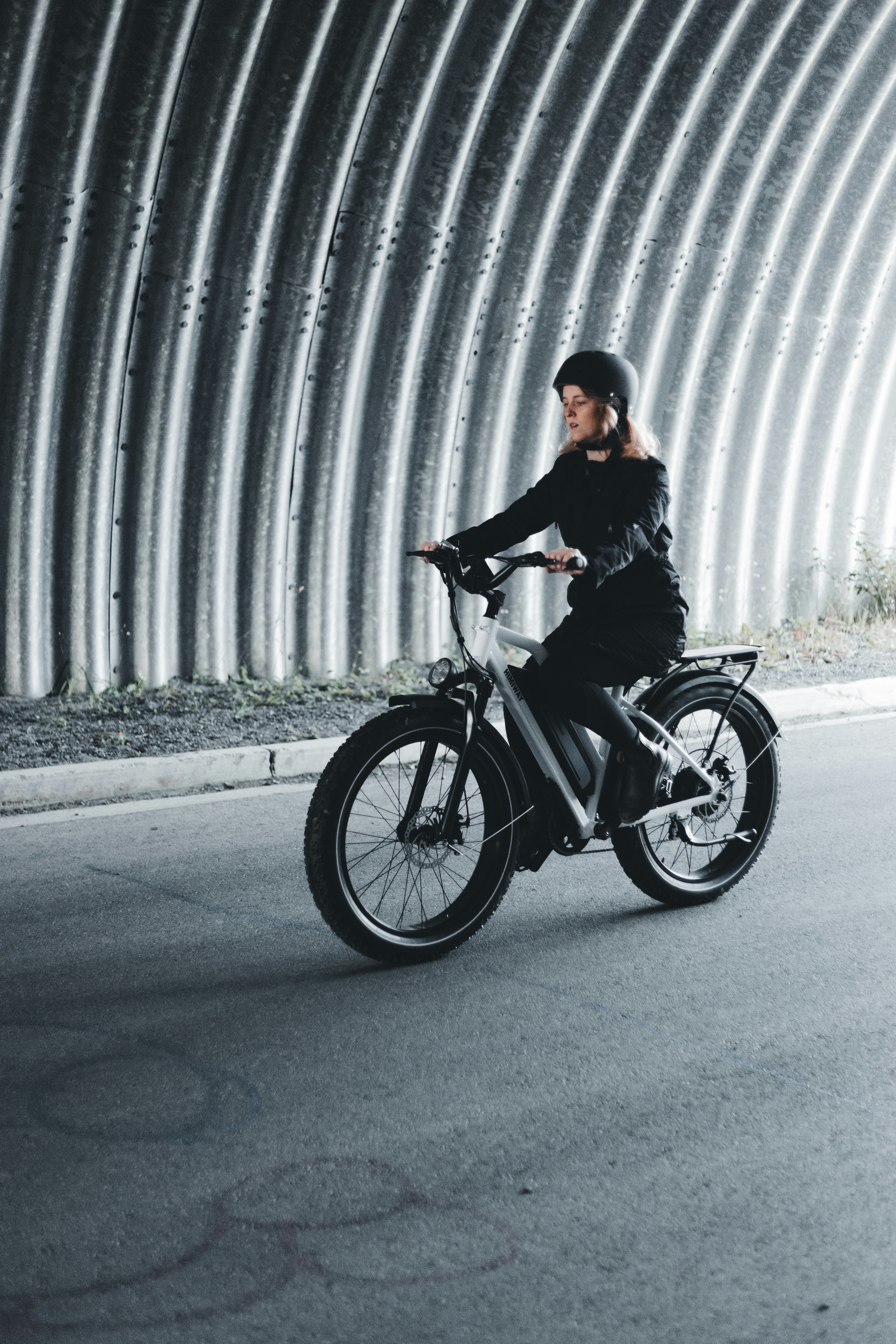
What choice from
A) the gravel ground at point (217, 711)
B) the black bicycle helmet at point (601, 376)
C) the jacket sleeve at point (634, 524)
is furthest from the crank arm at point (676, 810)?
the gravel ground at point (217, 711)

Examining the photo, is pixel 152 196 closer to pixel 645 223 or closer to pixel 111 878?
pixel 645 223

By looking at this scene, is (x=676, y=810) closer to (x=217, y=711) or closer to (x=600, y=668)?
(x=600, y=668)

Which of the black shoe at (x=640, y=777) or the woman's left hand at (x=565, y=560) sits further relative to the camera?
the black shoe at (x=640, y=777)

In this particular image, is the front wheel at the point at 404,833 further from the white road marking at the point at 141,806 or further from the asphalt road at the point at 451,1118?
the white road marking at the point at 141,806

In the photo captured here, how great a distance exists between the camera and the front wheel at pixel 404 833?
4129mm

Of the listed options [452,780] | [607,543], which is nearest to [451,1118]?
[452,780]

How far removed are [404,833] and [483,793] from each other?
31 cm

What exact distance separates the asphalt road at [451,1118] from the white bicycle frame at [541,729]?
1.58ft

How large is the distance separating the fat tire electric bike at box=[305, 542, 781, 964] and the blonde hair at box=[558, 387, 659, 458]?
0.60 meters

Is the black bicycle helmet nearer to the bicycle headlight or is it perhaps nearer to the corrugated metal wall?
the bicycle headlight

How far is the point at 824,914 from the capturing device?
4934 mm

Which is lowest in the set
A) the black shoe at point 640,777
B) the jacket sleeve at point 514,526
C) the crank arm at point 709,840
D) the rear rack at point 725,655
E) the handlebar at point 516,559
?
the crank arm at point 709,840

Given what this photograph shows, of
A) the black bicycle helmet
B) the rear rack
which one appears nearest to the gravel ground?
the rear rack

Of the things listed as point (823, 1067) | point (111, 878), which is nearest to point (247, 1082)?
point (823, 1067)
